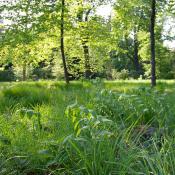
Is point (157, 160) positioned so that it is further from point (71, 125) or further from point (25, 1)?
point (25, 1)

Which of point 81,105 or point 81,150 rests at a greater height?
point 81,105

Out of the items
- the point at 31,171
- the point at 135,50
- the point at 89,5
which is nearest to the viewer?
the point at 31,171

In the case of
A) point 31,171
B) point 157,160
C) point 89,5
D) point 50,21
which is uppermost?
point 89,5

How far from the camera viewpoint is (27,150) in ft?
10.1

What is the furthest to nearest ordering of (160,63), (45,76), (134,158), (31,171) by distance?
(45,76)
(160,63)
(31,171)
(134,158)

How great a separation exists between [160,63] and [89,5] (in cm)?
2274

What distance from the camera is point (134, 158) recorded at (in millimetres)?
2684

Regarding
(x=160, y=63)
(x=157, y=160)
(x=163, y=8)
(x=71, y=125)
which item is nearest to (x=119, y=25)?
(x=163, y=8)

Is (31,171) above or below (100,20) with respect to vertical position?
below

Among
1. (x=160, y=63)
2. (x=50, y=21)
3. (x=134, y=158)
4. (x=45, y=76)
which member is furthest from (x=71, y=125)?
(x=45, y=76)

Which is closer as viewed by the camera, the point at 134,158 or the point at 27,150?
the point at 134,158

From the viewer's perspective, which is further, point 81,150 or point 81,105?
point 81,105

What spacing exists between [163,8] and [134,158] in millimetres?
9792

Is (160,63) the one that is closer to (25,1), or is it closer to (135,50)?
(135,50)
